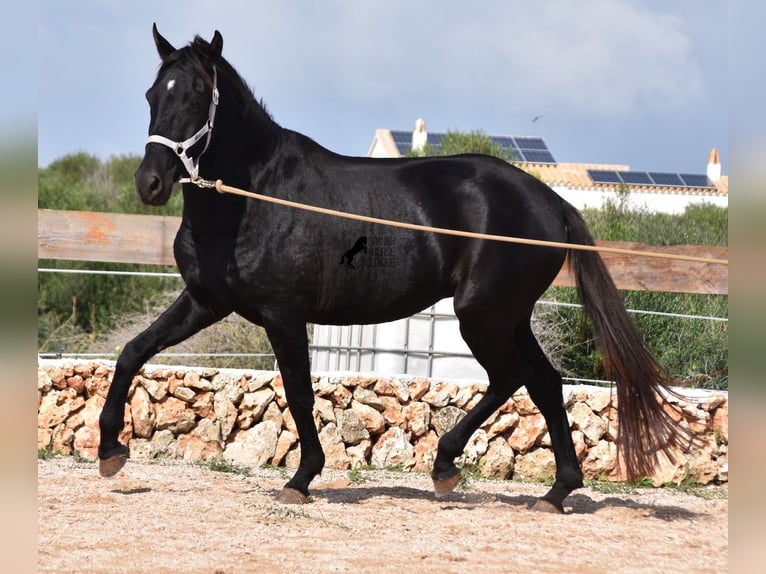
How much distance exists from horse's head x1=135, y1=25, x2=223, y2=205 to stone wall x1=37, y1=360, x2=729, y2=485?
280cm

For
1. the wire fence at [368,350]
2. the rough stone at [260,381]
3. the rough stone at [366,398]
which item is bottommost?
the rough stone at [366,398]

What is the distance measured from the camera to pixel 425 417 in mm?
7008

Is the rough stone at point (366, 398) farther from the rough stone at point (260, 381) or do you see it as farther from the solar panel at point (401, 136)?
the solar panel at point (401, 136)

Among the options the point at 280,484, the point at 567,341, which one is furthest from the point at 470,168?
the point at 567,341

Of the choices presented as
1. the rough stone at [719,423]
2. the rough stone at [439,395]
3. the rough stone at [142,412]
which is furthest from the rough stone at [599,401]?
the rough stone at [142,412]

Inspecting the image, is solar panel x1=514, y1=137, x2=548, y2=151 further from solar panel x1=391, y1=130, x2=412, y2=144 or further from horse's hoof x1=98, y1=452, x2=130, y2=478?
horse's hoof x1=98, y1=452, x2=130, y2=478

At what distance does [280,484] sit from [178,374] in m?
1.72

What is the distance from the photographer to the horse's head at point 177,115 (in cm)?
432

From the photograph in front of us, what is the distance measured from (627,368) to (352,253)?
1.69 metres

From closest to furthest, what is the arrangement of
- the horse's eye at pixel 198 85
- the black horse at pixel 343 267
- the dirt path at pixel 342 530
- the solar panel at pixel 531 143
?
the dirt path at pixel 342 530, the horse's eye at pixel 198 85, the black horse at pixel 343 267, the solar panel at pixel 531 143

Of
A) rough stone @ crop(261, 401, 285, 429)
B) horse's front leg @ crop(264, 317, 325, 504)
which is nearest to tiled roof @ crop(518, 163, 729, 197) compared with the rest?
rough stone @ crop(261, 401, 285, 429)

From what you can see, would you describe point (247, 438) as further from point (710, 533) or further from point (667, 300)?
point (667, 300)

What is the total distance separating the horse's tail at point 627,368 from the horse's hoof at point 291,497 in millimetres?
1791

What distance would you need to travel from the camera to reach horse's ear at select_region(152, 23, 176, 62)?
4.61 metres
